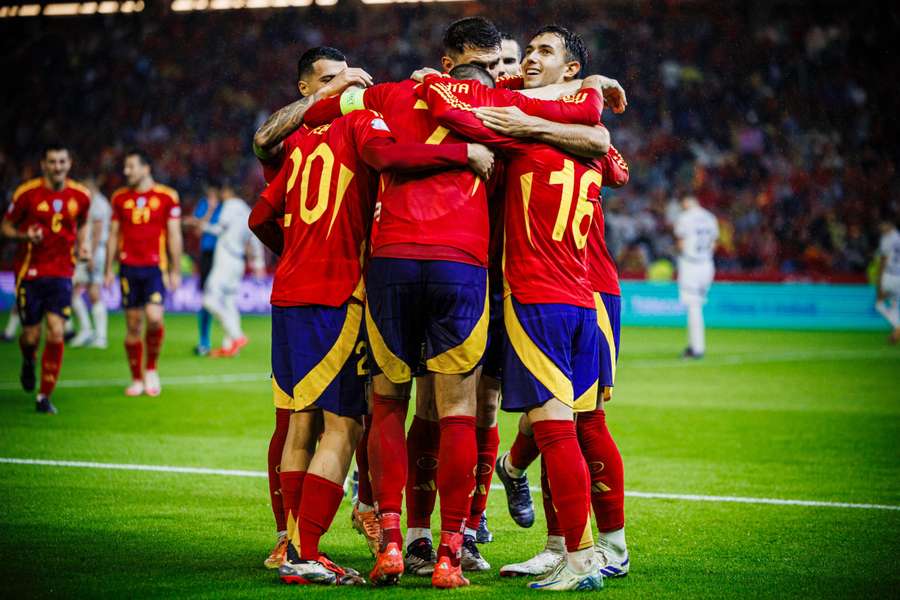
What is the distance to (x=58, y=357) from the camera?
10758 mm

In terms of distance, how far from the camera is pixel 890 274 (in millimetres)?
20094

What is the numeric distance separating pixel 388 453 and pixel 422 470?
41cm

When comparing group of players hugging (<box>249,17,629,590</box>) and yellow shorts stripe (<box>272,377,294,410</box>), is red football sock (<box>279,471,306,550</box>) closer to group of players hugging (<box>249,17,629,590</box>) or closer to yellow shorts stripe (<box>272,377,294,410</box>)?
group of players hugging (<box>249,17,629,590</box>)

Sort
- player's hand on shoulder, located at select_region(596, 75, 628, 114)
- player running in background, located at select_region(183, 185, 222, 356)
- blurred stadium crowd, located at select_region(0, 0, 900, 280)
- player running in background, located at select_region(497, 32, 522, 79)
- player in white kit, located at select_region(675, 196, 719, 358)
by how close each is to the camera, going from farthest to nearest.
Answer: blurred stadium crowd, located at select_region(0, 0, 900, 280)
player in white kit, located at select_region(675, 196, 719, 358)
player running in background, located at select_region(183, 185, 222, 356)
player running in background, located at select_region(497, 32, 522, 79)
player's hand on shoulder, located at select_region(596, 75, 628, 114)

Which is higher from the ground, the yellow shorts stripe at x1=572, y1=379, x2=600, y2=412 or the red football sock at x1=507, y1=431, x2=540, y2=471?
the yellow shorts stripe at x1=572, y1=379, x2=600, y2=412

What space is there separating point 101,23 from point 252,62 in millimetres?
4760

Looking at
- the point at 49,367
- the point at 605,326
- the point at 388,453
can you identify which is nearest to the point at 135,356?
the point at 49,367

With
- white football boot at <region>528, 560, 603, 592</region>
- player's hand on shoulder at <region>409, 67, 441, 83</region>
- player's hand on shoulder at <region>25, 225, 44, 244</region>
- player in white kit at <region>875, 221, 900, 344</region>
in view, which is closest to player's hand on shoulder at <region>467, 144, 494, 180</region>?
player's hand on shoulder at <region>409, 67, 441, 83</region>

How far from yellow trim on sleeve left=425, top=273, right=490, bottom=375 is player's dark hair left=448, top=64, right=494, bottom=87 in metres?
1.05

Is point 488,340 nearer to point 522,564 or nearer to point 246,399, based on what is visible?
point 522,564

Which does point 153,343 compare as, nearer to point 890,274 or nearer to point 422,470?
point 422,470

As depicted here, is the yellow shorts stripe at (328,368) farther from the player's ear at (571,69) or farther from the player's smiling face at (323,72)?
the player's ear at (571,69)

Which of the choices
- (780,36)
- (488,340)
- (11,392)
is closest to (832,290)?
(780,36)

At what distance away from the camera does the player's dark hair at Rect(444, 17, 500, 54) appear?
5.14 m
